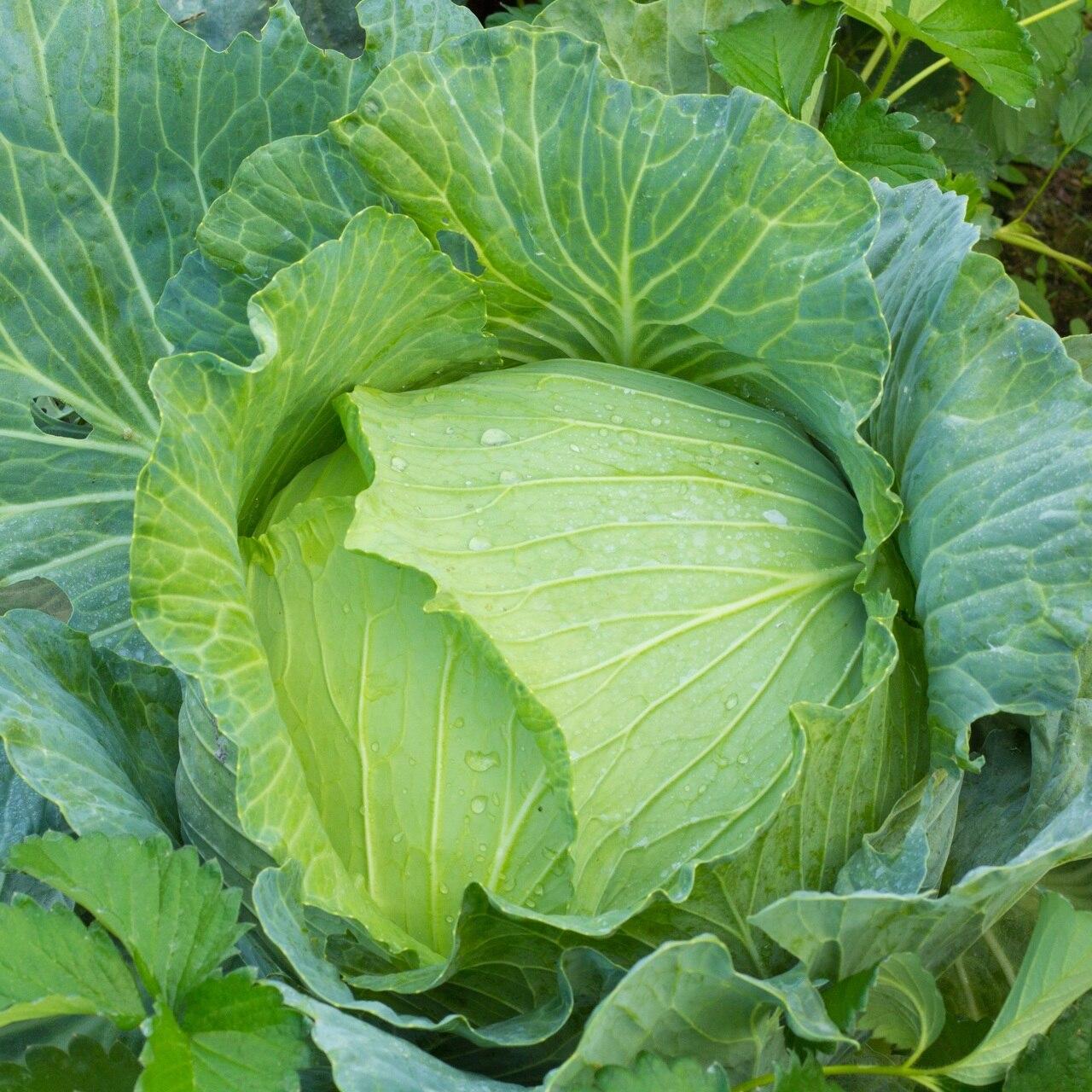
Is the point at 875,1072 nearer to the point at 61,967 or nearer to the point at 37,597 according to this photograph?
the point at 61,967

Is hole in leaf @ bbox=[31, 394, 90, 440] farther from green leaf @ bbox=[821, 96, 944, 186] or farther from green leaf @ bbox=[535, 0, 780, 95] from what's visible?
green leaf @ bbox=[821, 96, 944, 186]

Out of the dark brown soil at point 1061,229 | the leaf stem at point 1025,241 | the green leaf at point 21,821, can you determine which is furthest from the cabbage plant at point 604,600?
the dark brown soil at point 1061,229

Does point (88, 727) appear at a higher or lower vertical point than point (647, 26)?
lower

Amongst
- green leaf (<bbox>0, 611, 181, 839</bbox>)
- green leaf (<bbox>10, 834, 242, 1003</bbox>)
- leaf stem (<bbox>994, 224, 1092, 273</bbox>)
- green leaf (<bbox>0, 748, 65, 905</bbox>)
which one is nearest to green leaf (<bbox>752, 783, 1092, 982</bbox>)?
green leaf (<bbox>10, 834, 242, 1003</bbox>)

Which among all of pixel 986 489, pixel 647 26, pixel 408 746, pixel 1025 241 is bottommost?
pixel 408 746

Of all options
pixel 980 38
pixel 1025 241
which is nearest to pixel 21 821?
pixel 980 38

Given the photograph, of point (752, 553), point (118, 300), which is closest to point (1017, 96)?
point (752, 553)
